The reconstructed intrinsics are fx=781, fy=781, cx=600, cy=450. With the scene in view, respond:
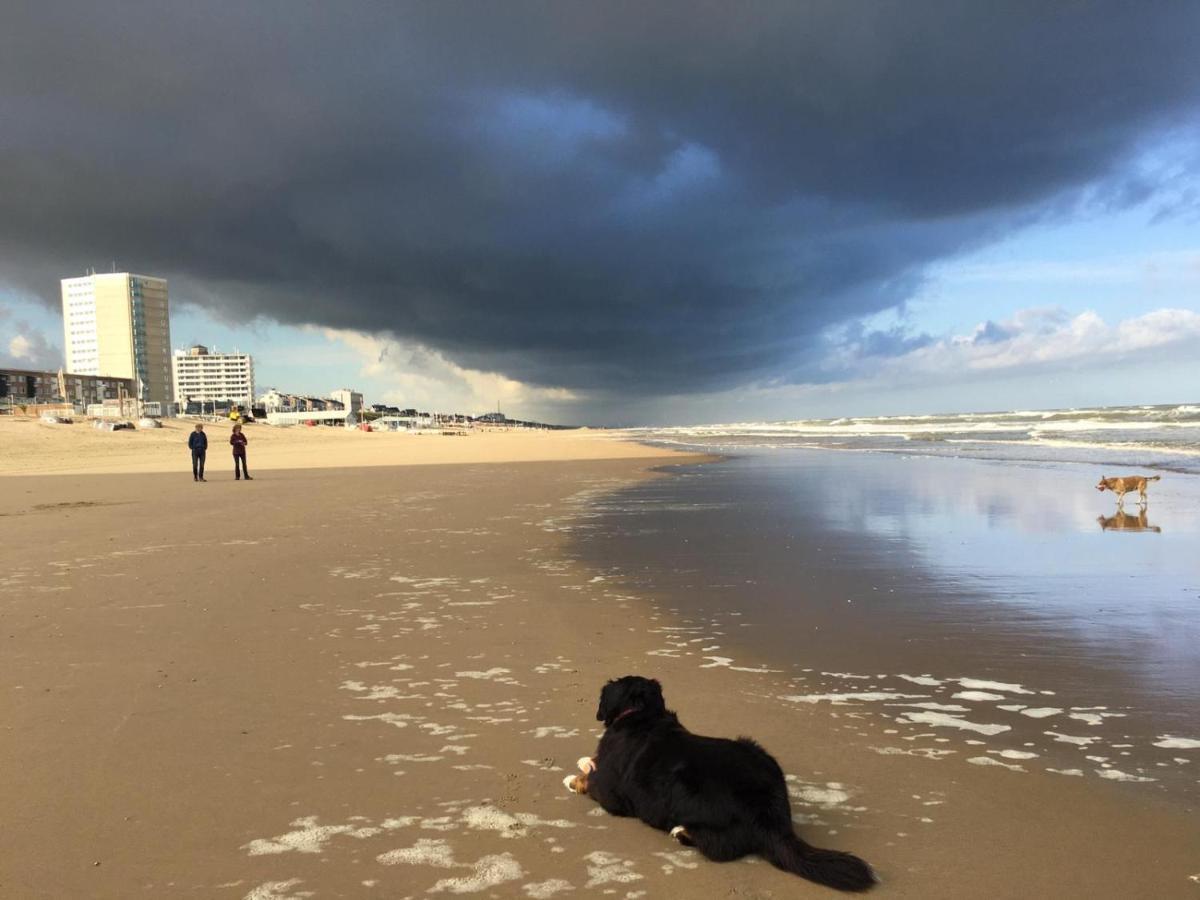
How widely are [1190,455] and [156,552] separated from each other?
1256 inches

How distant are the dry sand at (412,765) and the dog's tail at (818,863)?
2.3 inches

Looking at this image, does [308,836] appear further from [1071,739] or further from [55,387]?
[55,387]

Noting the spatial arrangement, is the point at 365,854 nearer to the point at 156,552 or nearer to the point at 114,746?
the point at 114,746

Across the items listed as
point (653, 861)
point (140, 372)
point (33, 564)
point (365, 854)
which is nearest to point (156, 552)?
point (33, 564)

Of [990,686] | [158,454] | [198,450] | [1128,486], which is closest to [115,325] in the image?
[158,454]

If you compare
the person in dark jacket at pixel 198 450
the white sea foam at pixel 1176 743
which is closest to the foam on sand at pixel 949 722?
the white sea foam at pixel 1176 743

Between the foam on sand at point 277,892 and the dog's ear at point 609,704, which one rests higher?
Answer: the dog's ear at point 609,704

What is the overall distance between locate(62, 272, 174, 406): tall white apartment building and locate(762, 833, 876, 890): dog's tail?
19833 cm

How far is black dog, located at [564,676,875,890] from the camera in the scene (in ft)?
9.57

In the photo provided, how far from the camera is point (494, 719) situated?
14.8 ft

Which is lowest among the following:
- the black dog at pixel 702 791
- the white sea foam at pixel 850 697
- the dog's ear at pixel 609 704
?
the white sea foam at pixel 850 697

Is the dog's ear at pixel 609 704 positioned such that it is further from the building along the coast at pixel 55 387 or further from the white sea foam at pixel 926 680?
the building along the coast at pixel 55 387

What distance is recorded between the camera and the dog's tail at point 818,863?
281 cm

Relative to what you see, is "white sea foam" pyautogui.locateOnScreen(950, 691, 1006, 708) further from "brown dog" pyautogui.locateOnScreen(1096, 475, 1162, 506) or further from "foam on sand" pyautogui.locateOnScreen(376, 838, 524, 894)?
"brown dog" pyautogui.locateOnScreen(1096, 475, 1162, 506)
